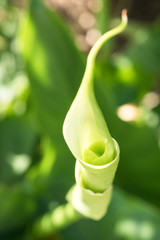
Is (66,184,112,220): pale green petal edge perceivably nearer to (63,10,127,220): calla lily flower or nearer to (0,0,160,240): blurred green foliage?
(63,10,127,220): calla lily flower

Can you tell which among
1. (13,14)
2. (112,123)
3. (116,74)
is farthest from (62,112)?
(13,14)

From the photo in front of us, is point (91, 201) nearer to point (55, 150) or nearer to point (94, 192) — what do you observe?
point (94, 192)

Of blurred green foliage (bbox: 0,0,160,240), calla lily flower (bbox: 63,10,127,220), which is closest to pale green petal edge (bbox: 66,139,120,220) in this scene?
calla lily flower (bbox: 63,10,127,220)

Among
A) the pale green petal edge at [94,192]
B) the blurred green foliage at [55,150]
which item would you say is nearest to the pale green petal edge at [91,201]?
the pale green petal edge at [94,192]

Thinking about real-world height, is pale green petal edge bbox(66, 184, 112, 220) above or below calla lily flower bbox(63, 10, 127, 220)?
below

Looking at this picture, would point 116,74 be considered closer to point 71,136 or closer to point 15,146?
point 15,146

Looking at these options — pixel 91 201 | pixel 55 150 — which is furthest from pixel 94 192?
pixel 55 150
